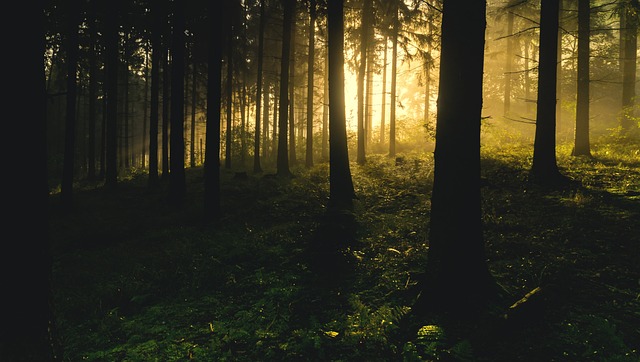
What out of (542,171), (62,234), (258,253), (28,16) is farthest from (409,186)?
(62,234)

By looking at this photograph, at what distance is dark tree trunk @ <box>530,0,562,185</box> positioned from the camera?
10.8m

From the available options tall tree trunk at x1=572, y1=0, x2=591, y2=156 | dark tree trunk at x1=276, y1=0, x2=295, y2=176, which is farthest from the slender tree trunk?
tall tree trunk at x1=572, y1=0, x2=591, y2=156

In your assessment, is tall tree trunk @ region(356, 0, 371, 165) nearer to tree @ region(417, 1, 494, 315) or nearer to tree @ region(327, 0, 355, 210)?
tree @ region(327, 0, 355, 210)

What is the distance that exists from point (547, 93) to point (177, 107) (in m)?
13.4

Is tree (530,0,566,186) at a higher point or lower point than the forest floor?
higher

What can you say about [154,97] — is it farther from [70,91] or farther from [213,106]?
[213,106]

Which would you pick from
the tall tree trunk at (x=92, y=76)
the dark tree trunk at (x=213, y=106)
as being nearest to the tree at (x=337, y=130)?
the dark tree trunk at (x=213, y=106)

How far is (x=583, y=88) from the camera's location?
51.8 feet

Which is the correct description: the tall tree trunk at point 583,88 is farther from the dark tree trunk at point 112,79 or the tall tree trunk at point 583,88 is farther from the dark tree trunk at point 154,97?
the dark tree trunk at point 112,79

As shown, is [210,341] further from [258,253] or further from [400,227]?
[400,227]

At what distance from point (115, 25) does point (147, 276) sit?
17400mm

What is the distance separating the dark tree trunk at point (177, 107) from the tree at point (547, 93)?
42.0 ft

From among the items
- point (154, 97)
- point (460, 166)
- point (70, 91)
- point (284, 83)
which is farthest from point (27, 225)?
point (154, 97)

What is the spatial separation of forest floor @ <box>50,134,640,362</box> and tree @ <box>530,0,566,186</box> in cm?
86
